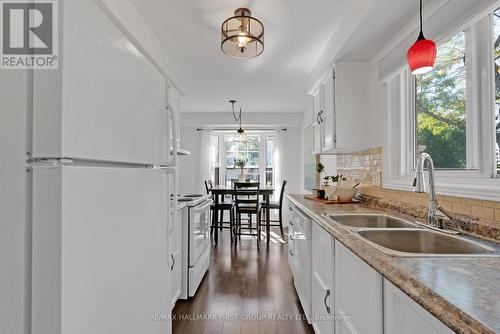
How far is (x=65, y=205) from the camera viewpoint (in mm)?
646

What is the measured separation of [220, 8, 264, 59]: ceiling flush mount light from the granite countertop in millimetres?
1682

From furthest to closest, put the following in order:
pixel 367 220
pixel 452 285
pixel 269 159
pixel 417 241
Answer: pixel 269 159, pixel 367 220, pixel 417 241, pixel 452 285

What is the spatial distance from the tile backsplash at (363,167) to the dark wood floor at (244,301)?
4.23 feet

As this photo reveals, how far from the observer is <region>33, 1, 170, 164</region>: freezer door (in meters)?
0.64

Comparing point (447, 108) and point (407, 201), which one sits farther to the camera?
point (407, 201)

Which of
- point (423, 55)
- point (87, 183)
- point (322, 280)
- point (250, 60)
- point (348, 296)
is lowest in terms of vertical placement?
point (322, 280)

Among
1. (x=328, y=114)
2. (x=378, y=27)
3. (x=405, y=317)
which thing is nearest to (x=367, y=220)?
(x=405, y=317)

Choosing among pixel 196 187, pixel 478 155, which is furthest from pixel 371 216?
pixel 196 187

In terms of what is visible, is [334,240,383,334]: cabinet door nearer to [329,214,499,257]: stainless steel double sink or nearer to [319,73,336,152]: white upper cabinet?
[329,214,499,257]: stainless steel double sink

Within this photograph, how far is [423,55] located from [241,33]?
4.00 feet

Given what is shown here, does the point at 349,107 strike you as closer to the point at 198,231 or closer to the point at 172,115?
the point at 172,115

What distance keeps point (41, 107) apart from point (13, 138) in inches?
4.0

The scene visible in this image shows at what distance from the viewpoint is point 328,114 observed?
260 cm

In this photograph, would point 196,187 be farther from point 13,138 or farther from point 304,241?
point 13,138
